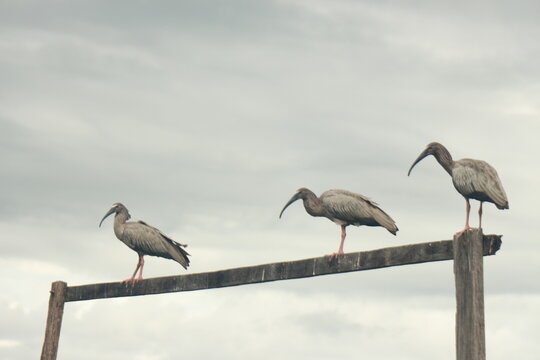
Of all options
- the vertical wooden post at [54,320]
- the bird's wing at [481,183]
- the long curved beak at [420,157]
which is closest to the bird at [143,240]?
the vertical wooden post at [54,320]

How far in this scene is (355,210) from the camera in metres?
15.7

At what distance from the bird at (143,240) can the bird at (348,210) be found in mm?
2785

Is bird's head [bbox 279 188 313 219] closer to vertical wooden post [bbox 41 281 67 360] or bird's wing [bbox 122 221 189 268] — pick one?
bird's wing [bbox 122 221 189 268]

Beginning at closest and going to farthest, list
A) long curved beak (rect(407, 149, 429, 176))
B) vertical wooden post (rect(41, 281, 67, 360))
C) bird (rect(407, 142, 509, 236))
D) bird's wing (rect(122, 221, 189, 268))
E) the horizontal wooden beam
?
the horizontal wooden beam, bird (rect(407, 142, 509, 236)), vertical wooden post (rect(41, 281, 67, 360)), long curved beak (rect(407, 149, 429, 176)), bird's wing (rect(122, 221, 189, 268))

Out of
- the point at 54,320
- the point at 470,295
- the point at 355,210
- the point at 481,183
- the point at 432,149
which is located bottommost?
the point at 470,295

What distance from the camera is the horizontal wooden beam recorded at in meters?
10.2

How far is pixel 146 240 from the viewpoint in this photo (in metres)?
18.8

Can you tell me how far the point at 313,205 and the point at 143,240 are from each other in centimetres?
388

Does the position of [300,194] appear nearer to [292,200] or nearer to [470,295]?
[292,200]

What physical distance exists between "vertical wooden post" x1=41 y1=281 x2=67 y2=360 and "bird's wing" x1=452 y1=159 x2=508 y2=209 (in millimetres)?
6357

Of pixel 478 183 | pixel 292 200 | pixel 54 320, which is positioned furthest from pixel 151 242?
pixel 478 183

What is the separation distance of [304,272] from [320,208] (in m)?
5.23

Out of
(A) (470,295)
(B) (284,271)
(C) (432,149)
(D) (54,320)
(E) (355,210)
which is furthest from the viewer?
(E) (355,210)

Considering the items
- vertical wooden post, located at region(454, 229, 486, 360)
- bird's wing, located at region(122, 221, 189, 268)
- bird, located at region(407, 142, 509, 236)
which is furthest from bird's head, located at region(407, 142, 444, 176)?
bird's wing, located at region(122, 221, 189, 268)
